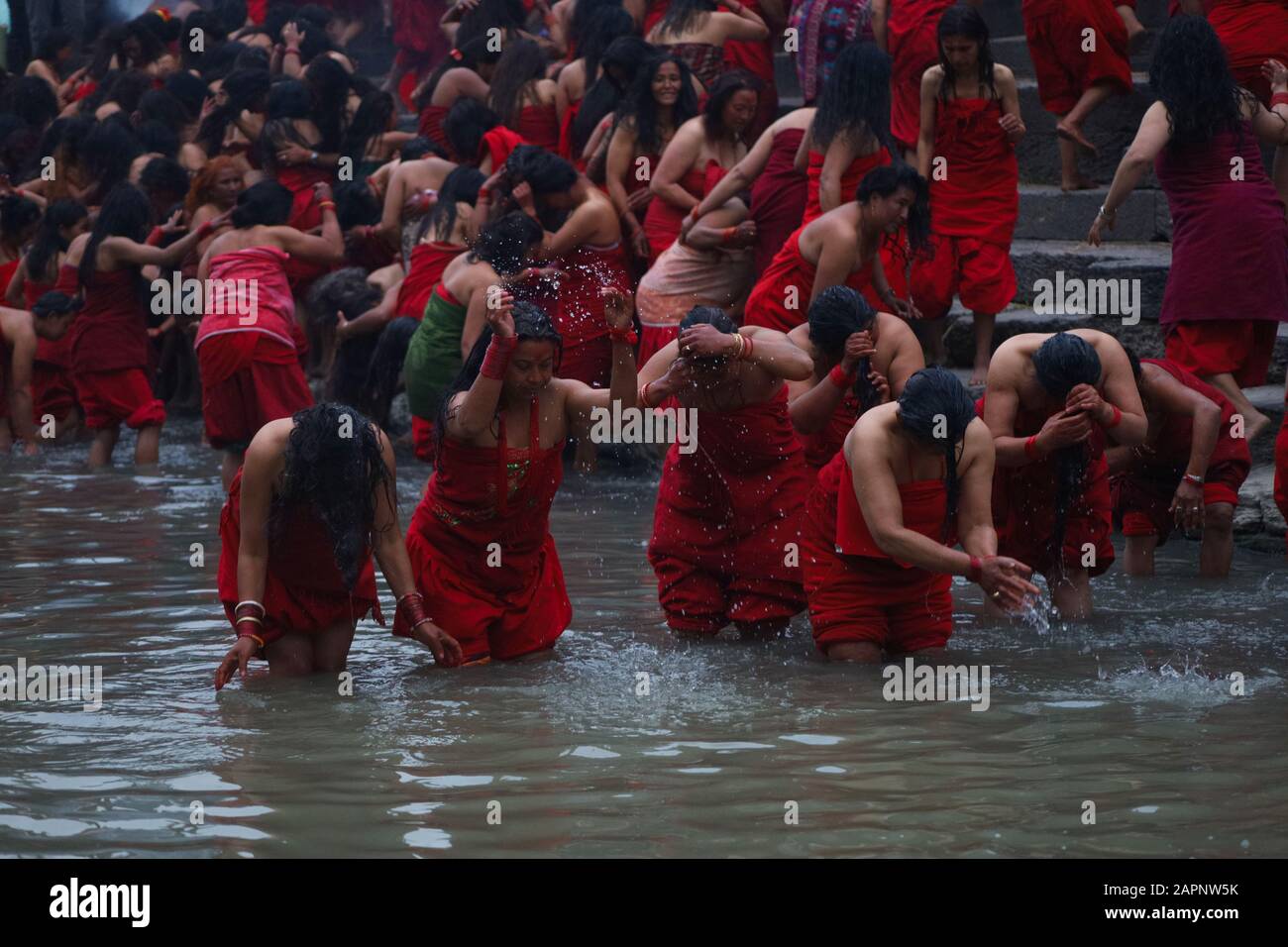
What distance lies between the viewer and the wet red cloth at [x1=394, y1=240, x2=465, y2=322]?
9148 mm

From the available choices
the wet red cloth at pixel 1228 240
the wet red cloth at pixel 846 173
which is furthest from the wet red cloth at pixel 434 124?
the wet red cloth at pixel 1228 240

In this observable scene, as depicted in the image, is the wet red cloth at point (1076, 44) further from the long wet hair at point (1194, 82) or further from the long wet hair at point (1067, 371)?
the long wet hair at point (1067, 371)

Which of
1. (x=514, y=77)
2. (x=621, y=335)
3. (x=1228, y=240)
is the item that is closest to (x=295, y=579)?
(x=621, y=335)

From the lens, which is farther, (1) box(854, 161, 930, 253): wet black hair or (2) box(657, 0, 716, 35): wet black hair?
(2) box(657, 0, 716, 35): wet black hair

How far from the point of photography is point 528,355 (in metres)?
5.40

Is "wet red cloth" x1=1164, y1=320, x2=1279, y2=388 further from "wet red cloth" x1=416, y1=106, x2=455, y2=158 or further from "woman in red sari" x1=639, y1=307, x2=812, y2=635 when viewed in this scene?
"wet red cloth" x1=416, y1=106, x2=455, y2=158

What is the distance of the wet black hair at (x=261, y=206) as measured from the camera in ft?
27.9

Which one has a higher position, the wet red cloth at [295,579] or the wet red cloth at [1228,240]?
the wet red cloth at [1228,240]

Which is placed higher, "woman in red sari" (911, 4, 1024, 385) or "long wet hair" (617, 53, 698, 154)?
"long wet hair" (617, 53, 698, 154)

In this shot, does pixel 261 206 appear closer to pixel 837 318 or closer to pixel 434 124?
pixel 434 124

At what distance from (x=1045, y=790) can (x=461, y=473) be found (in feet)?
6.88

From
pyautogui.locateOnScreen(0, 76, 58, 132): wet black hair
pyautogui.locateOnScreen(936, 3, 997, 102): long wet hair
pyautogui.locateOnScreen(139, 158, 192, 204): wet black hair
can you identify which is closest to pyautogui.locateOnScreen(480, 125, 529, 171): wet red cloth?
pyautogui.locateOnScreen(936, 3, 997, 102): long wet hair

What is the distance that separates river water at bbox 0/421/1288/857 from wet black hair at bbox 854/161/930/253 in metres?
1.30

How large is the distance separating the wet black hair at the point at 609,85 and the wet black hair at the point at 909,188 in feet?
7.85
